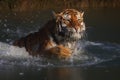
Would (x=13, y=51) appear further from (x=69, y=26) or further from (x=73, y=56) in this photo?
(x=69, y=26)

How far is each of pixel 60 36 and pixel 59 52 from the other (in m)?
0.42

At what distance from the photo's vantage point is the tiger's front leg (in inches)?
370

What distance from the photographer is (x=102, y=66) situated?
9.12 meters

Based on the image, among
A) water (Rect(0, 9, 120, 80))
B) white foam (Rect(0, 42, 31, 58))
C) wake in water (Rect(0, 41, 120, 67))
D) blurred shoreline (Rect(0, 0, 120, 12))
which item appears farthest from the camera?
blurred shoreline (Rect(0, 0, 120, 12))

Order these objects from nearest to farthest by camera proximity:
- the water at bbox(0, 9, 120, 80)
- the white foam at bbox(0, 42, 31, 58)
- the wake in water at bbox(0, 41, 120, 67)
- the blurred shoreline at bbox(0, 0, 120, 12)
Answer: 1. the water at bbox(0, 9, 120, 80)
2. the wake in water at bbox(0, 41, 120, 67)
3. the white foam at bbox(0, 42, 31, 58)
4. the blurred shoreline at bbox(0, 0, 120, 12)

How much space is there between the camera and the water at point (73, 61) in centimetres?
859

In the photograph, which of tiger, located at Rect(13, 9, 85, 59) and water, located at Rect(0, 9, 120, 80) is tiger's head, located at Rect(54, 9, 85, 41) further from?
water, located at Rect(0, 9, 120, 80)

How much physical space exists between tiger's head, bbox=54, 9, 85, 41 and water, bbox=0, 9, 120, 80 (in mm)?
379

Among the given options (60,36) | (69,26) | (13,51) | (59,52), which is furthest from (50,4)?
(59,52)

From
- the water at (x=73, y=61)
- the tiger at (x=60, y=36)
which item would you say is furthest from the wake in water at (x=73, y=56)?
the tiger at (x=60, y=36)

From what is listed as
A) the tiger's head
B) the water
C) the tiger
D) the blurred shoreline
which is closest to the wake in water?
the water

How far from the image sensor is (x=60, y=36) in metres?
9.74

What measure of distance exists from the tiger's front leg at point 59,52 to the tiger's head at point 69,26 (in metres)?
0.23

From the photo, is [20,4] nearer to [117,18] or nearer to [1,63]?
[117,18]
